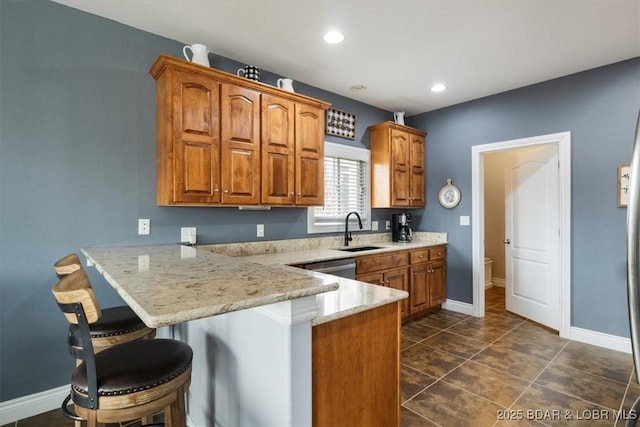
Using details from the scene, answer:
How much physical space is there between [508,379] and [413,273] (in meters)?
1.50

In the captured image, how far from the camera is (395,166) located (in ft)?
13.3

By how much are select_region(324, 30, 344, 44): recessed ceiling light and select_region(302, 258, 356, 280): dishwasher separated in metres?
1.84

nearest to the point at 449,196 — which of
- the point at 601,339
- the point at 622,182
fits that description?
the point at 622,182

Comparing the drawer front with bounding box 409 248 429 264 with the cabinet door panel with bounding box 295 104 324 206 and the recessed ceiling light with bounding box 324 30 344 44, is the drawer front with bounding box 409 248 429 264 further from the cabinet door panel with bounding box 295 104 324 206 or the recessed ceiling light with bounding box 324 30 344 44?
the recessed ceiling light with bounding box 324 30 344 44

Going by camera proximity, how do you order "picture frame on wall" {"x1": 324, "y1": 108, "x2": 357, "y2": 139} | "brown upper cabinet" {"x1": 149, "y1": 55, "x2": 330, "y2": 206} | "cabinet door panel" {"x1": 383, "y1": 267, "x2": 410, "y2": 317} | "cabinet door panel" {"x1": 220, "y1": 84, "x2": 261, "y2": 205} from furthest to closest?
1. "picture frame on wall" {"x1": 324, "y1": 108, "x2": 357, "y2": 139}
2. "cabinet door panel" {"x1": 383, "y1": 267, "x2": 410, "y2": 317}
3. "cabinet door panel" {"x1": 220, "y1": 84, "x2": 261, "y2": 205}
4. "brown upper cabinet" {"x1": 149, "y1": 55, "x2": 330, "y2": 206}

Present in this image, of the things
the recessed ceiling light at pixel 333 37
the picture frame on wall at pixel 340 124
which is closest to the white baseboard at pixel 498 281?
the picture frame on wall at pixel 340 124

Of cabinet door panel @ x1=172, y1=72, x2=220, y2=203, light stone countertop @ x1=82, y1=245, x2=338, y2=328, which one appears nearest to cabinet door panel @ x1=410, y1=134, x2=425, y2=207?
cabinet door panel @ x1=172, y1=72, x2=220, y2=203

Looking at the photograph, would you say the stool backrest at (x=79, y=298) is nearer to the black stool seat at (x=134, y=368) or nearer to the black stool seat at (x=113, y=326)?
the black stool seat at (x=134, y=368)

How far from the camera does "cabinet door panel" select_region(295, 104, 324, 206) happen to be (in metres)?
3.04

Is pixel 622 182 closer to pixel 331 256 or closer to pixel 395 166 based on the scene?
pixel 395 166

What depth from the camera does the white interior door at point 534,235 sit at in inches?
139

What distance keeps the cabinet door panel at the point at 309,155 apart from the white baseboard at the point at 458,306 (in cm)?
238

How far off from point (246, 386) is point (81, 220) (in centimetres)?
178

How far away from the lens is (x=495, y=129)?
3844mm
